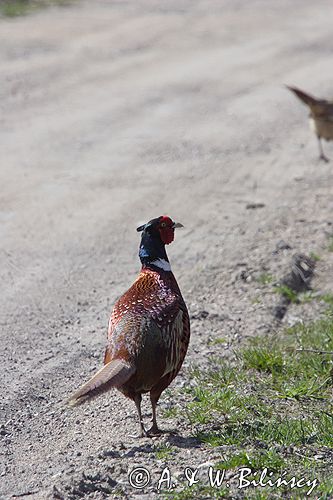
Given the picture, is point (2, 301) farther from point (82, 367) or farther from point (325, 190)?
point (325, 190)

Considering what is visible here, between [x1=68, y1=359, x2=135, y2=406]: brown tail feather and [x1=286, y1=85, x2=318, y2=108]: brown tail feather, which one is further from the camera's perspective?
[x1=286, y1=85, x2=318, y2=108]: brown tail feather

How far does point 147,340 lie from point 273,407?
46.0 inches

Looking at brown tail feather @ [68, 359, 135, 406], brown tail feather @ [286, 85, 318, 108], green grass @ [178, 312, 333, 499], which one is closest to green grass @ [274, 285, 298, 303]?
green grass @ [178, 312, 333, 499]

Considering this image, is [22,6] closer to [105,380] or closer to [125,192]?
[125,192]

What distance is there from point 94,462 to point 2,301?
2.61 m

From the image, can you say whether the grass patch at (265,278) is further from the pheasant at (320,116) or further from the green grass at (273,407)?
the pheasant at (320,116)

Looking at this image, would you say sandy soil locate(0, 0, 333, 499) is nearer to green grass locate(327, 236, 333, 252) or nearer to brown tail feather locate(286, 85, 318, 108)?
green grass locate(327, 236, 333, 252)

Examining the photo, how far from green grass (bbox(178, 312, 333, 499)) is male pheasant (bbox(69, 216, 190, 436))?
463 mm

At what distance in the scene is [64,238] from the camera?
907 cm

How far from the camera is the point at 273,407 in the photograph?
609 centimetres

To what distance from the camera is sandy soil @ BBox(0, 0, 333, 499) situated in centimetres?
581

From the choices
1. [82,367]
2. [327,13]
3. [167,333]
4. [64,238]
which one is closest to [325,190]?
[64,238]

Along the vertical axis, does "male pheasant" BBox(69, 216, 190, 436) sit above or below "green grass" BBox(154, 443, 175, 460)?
above

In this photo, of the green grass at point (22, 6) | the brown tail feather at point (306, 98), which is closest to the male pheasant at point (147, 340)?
the brown tail feather at point (306, 98)
